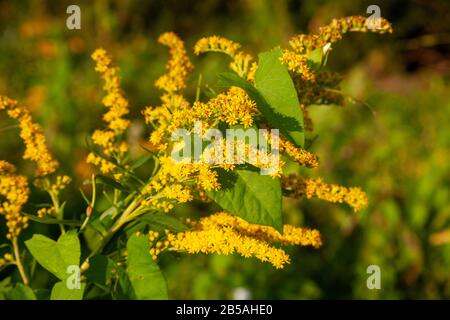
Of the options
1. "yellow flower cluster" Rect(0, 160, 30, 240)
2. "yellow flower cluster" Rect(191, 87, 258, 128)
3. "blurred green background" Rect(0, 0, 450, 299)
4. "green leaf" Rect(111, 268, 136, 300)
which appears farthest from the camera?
"blurred green background" Rect(0, 0, 450, 299)

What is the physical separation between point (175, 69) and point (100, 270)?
474 millimetres

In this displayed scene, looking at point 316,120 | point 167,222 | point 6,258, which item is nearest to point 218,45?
point 167,222

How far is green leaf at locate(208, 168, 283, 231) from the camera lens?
1.03m

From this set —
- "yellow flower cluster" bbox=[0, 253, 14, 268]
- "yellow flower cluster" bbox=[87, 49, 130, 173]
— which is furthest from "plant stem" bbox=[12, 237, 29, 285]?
"yellow flower cluster" bbox=[87, 49, 130, 173]

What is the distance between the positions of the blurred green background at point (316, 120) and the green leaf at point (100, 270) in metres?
0.17

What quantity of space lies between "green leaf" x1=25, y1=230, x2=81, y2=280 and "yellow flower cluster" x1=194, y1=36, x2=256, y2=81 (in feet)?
1.57

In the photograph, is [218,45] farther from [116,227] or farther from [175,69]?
[116,227]

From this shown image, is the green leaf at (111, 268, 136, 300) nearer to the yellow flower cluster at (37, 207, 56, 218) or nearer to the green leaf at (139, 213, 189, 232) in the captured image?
the green leaf at (139, 213, 189, 232)

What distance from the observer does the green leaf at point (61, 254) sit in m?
1.07

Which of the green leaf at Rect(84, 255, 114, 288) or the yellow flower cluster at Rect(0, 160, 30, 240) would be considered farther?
the yellow flower cluster at Rect(0, 160, 30, 240)

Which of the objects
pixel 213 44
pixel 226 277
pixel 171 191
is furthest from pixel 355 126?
pixel 171 191

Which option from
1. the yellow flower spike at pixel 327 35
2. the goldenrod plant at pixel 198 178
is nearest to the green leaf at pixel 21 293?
the goldenrod plant at pixel 198 178

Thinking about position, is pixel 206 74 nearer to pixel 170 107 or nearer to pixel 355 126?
pixel 355 126

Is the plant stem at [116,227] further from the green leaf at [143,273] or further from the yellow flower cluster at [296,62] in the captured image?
the yellow flower cluster at [296,62]
